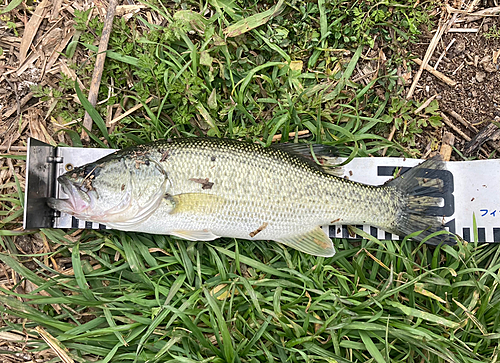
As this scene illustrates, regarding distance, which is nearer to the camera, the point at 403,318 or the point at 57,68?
the point at 403,318

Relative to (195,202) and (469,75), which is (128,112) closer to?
(195,202)

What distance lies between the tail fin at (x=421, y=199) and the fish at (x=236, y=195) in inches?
0.4

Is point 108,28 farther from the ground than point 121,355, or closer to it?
farther from the ground

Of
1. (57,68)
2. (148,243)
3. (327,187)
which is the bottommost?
(148,243)

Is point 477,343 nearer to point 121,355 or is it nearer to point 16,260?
point 121,355

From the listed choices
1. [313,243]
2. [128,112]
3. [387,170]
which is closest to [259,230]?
[313,243]

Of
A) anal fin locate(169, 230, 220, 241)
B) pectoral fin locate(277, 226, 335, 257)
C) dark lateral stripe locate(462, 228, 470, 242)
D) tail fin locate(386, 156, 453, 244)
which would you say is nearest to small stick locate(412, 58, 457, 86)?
tail fin locate(386, 156, 453, 244)

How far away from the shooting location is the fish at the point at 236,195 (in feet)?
9.77

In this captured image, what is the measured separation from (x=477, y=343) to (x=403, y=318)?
67 centimetres

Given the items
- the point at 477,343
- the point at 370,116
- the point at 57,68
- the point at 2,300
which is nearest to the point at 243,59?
the point at 370,116

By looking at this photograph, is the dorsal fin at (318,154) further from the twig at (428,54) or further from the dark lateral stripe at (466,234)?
the dark lateral stripe at (466,234)

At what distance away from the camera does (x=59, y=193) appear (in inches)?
135

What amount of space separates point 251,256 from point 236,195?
2.50 ft

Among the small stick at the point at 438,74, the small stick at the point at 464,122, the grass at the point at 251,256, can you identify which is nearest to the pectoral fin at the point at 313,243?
the grass at the point at 251,256
